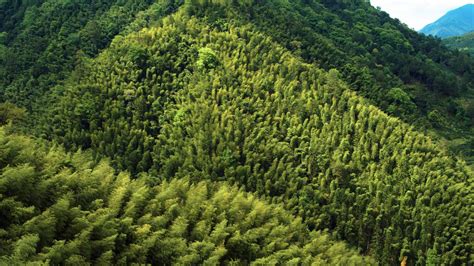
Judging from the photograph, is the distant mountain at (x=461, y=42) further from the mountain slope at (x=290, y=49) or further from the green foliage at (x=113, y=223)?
the green foliage at (x=113, y=223)

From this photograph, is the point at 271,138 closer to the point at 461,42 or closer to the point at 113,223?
the point at 113,223

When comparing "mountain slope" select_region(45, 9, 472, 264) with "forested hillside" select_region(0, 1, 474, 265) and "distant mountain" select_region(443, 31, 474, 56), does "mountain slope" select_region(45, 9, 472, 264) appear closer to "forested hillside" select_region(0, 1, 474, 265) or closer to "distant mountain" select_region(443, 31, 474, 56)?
"forested hillside" select_region(0, 1, 474, 265)

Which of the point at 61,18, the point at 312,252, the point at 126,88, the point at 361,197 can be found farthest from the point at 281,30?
the point at 312,252

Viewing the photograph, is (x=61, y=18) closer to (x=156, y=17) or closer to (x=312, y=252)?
(x=156, y=17)

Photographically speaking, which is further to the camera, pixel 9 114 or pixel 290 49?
pixel 290 49

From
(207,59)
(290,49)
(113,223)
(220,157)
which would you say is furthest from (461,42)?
(113,223)

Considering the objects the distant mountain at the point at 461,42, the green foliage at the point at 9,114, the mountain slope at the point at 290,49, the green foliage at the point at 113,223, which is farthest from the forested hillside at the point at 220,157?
the distant mountain at the point at 461,42
